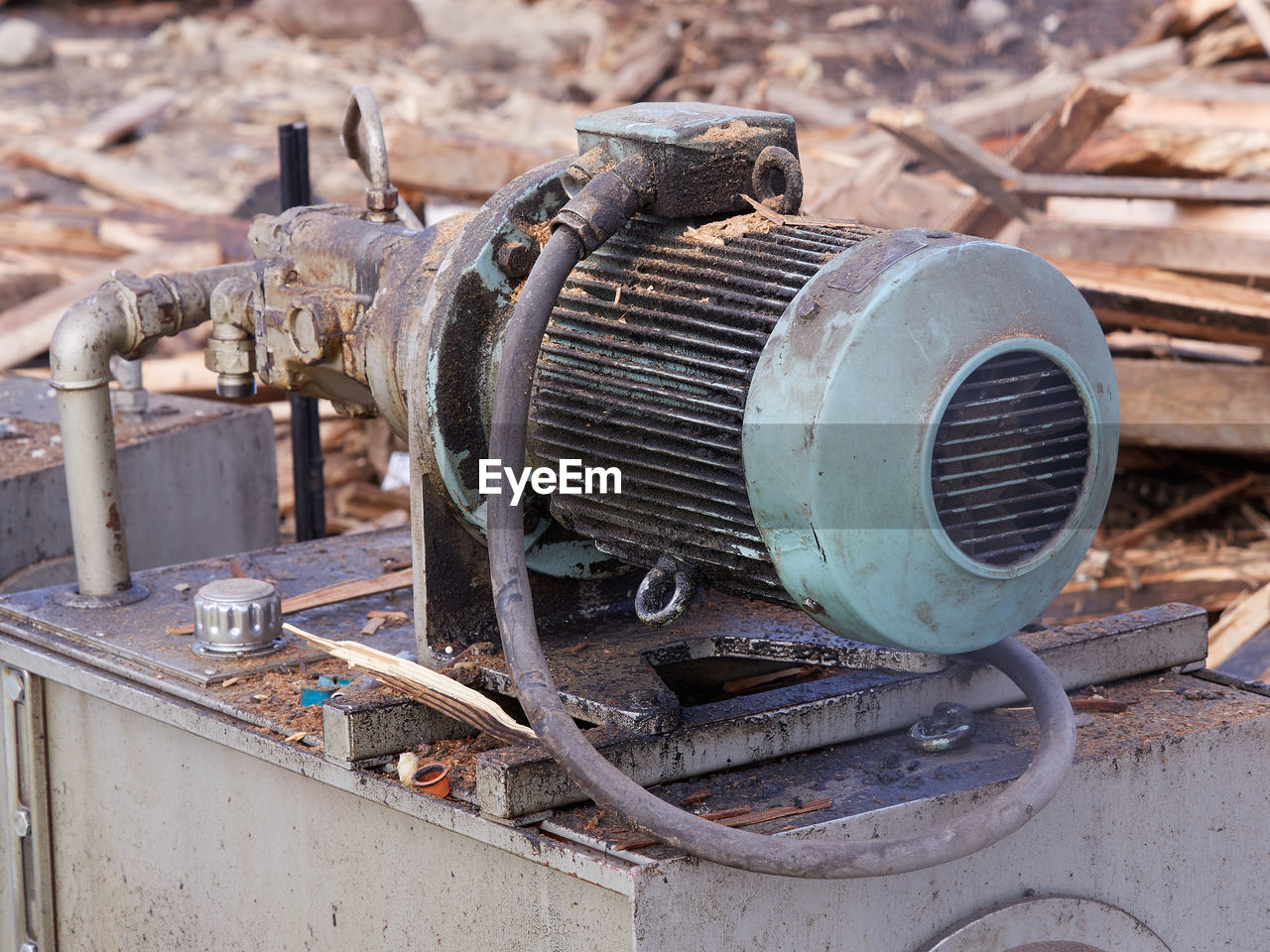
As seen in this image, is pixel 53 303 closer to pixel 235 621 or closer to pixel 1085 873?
pixel 235 621

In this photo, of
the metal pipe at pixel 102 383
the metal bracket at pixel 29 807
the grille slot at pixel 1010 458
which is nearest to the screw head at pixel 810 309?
the grille slot at pixel 1010 458

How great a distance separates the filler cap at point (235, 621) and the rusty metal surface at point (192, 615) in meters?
0.02

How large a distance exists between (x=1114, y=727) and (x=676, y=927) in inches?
21.8

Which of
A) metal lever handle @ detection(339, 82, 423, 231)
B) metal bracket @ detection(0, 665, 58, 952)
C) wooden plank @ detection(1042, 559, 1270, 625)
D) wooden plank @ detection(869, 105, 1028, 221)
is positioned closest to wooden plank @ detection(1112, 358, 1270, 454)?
wooden plank @ detection(1042, 559, 1270, 625)

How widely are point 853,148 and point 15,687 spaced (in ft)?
11.3

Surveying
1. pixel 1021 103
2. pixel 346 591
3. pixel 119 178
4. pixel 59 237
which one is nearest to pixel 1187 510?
pixel 1021 103

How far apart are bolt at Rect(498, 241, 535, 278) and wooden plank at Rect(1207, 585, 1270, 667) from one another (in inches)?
62.2

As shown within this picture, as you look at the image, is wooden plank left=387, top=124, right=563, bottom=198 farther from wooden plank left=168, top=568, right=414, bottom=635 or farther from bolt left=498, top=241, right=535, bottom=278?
bolt left=498, top=241, right=535, bottom=278

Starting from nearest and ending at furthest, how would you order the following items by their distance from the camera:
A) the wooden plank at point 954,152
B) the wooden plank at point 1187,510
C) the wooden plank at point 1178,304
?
the wooden plank at point 1178,304
the wooden plank at point 954,152
the wooden plank at point 1187,510

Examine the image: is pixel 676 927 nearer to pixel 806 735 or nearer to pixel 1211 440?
pixel 806 735

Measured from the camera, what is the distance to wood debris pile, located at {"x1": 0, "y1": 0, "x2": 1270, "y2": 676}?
313 cm

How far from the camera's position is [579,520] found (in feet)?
4.69

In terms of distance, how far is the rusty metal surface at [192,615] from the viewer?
1.65m

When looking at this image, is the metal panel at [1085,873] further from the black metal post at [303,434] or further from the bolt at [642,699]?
the black metal post at [303,434]
